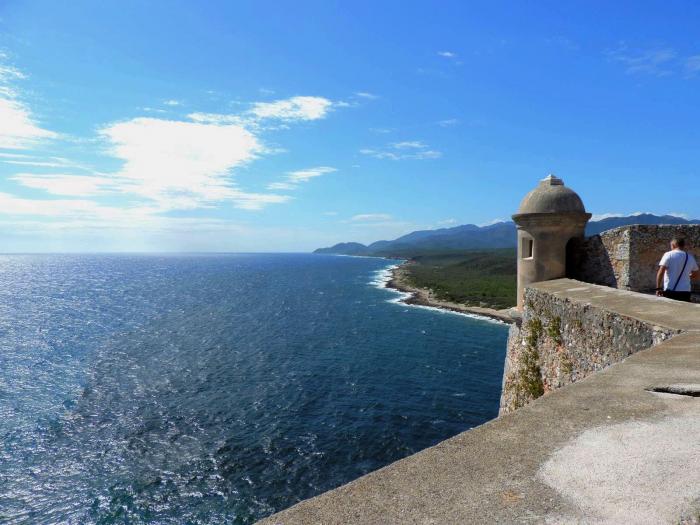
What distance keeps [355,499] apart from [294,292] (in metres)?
104

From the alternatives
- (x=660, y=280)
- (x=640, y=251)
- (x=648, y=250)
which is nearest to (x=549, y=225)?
(x=640, y=251)

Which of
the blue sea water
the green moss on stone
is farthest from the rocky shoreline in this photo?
the green moss on stone

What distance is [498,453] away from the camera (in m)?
3.49

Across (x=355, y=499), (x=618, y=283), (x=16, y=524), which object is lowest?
(x=16, y=524)

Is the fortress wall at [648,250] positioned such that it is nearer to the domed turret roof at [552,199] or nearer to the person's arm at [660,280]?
the person's arm at [660,280]

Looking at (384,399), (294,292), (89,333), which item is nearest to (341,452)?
(384,399)

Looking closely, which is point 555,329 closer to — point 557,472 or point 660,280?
point 660,280

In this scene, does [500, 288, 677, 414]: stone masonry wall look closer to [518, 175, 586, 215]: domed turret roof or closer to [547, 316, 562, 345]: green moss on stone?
[547, 316, 562, 345]: green moss on stone

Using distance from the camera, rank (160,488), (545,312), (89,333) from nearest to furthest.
Result: (545,312), (160,488), (89,333)

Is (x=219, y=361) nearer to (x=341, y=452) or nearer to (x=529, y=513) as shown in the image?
(x=341, y=452)

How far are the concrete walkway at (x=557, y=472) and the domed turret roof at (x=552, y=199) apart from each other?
10412 mm

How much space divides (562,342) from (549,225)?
550 centimetres

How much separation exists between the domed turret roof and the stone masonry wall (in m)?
3.43

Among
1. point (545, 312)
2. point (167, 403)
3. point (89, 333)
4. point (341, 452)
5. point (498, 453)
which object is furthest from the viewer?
point (89, 333)
